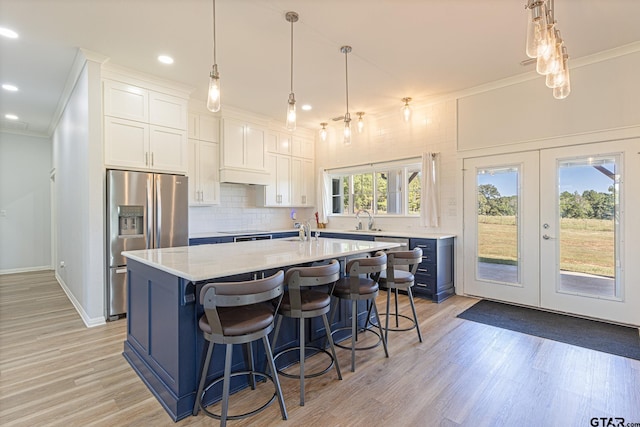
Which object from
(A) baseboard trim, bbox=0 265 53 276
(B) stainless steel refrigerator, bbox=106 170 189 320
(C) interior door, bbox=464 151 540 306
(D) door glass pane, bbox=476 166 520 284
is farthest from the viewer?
(A) baseboard trim, bbox=0 265 53 276

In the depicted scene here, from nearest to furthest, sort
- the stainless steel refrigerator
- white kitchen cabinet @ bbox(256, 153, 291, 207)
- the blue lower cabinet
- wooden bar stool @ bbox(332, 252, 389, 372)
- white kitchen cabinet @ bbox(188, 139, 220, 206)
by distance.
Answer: wooden bar stool @ bbox(332, 252, 389, 372) → the stainless steel refrigerator → the blue lower cabinet → white kitchen cabinet @ bbox(188, 139, 220, 206) → white kitchen cabinet @ bbox(256, 153, 291, 207)

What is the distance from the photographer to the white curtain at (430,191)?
4652 millimetres

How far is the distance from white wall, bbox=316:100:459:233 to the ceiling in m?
0.56

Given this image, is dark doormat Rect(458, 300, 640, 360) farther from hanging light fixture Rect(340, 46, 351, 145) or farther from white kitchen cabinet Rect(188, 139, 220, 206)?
white kitchen cabinet Rect(188, 139, 220, 206)

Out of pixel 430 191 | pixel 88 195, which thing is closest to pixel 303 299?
pixel 88 195

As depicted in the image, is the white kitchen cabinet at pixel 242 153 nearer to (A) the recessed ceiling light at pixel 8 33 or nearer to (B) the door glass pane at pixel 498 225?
(A) the recessed ceiling light at pixel 8 33

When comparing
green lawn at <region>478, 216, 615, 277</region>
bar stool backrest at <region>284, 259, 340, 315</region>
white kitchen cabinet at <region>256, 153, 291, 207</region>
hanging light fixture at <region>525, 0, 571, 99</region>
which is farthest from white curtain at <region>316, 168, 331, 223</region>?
hanging light fixture at <region>525, 0, 571, 99</region>

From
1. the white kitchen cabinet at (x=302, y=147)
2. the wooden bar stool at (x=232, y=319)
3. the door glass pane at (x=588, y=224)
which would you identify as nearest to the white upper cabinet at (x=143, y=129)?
the white kitchen cabinet at (x=302, y=147)

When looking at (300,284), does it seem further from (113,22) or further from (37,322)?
(37,322)

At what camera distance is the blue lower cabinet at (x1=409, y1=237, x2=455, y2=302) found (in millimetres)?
4215

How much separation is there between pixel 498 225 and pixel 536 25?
3.06 m

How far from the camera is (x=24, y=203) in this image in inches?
249

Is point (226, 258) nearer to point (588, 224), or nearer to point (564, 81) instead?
point (564, 81)

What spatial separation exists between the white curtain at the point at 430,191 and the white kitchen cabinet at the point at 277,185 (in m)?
2.57
